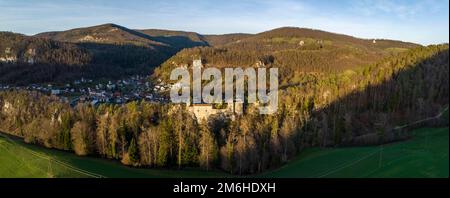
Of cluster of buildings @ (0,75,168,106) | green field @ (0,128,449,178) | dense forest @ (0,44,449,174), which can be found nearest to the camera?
green field @ (0,128,449,178)

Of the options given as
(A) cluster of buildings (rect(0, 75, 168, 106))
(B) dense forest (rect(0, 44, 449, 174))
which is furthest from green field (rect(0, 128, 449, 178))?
(A) cluster of buildings (rect(0, 75, 168, 106))

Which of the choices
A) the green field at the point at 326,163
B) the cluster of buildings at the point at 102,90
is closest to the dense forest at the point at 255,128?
the green field at the point at 326,163

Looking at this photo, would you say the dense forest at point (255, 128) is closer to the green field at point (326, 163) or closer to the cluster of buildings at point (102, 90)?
the green field at point (326, 163)

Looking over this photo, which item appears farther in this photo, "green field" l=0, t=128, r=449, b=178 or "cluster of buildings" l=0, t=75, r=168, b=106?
"cluster of buildings" l=0, t=75, r=168, b=106

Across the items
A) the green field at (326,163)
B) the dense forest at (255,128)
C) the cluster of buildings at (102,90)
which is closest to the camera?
the green field at (326,163)

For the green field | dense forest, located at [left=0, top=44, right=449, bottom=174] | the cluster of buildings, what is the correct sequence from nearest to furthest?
1. the green field
2. dense forest, located at [left=0, top=44, right=449, bottom=174]
3. the cluster of buildings

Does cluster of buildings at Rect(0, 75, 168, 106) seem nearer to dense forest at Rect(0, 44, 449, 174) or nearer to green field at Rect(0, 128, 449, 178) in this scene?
dense forest at Rect(0, 44, 449, 174)
